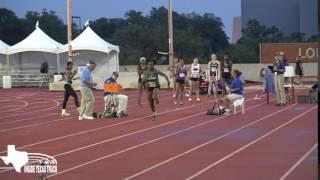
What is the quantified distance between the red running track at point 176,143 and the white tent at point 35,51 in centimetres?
1956

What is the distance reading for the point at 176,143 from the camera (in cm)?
1273

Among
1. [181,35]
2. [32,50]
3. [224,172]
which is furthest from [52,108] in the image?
[181,35]

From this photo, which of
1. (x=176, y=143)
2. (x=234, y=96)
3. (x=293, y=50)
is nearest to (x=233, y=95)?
(x=234, y=96)

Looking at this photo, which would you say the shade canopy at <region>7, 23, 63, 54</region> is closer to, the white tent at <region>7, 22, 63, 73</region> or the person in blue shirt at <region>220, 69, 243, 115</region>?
the white tent at <region>7, 22, 63, 73</region>

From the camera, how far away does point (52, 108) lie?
23172 mm

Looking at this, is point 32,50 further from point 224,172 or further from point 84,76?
point 224,172

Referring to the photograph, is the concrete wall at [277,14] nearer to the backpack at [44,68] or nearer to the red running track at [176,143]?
the backpack at [44,68]

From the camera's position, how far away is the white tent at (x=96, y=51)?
39.4m

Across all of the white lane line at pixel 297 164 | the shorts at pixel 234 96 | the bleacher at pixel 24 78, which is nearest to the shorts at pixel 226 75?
the shorts at pixel 234 96

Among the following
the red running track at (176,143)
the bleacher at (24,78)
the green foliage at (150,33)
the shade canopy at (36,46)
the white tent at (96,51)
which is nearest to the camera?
the red running track at (176,143)

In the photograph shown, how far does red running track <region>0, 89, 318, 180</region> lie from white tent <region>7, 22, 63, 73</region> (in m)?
19.6

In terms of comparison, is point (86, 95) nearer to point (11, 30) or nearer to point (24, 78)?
point (24, 78)

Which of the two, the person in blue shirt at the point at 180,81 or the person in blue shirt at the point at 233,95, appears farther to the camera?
the person in blue shirt at the point at 180,81

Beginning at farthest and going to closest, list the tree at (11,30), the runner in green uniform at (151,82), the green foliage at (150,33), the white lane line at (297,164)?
the green foliage at (150,33) → the tree at (11,30) → the runner in green uniform at (151,82) → the white lane line at (297,164)
